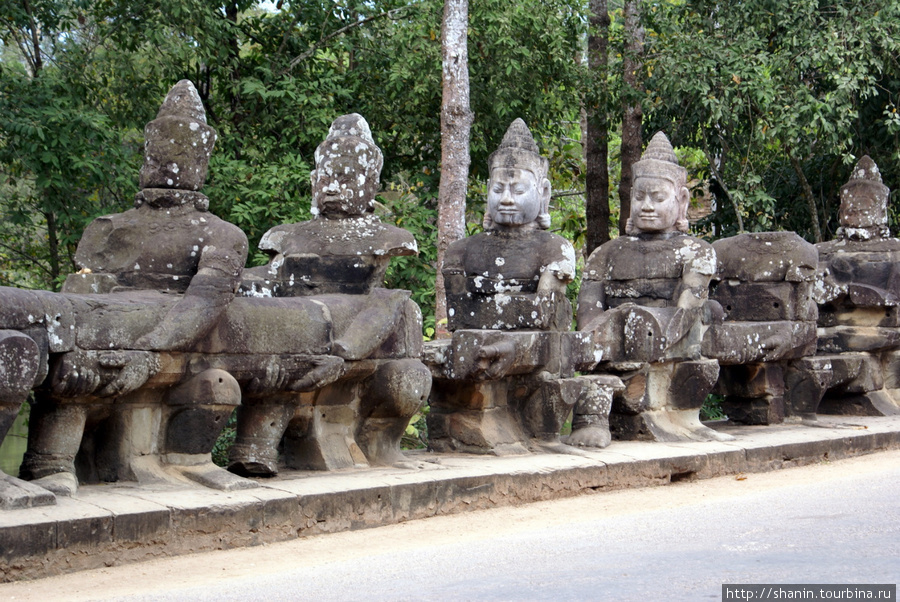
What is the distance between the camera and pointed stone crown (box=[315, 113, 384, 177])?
300 inches

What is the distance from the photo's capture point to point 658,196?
372 inches

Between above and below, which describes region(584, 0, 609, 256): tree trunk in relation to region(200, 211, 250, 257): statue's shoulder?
above

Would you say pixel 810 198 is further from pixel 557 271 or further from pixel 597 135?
pixel 557 271

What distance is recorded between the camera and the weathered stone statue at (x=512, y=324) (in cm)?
821

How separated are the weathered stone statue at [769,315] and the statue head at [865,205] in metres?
1.50

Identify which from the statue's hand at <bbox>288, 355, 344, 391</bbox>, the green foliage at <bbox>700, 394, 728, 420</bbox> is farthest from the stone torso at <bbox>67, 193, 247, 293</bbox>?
the green foliage at <bbox>700, 394, 728, 420</bbox>

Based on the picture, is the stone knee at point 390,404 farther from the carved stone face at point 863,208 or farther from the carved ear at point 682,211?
the carved stone face at point 863,208

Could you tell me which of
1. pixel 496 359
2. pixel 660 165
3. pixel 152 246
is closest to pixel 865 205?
pixel 660 165

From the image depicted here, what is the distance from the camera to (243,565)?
5.70m

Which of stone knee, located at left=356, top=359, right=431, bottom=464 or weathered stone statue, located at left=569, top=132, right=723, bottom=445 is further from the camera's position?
weathered stone statue, located at left=569, top=132, right=723, bottom=445

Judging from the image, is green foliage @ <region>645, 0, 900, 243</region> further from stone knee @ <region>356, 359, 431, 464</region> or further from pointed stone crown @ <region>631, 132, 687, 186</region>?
stone knee @ <region>356, 359, 431, 464</region>

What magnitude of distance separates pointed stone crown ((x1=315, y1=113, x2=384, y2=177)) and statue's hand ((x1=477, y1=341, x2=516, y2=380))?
139cm

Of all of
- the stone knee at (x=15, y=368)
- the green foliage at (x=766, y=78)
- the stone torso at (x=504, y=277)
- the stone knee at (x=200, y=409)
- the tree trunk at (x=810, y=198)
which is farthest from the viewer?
the tree trunk at (x=810, y=198)

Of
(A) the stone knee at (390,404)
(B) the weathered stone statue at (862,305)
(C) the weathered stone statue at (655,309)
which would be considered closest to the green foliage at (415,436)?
(C) the weathered stone statue at (655,309)
